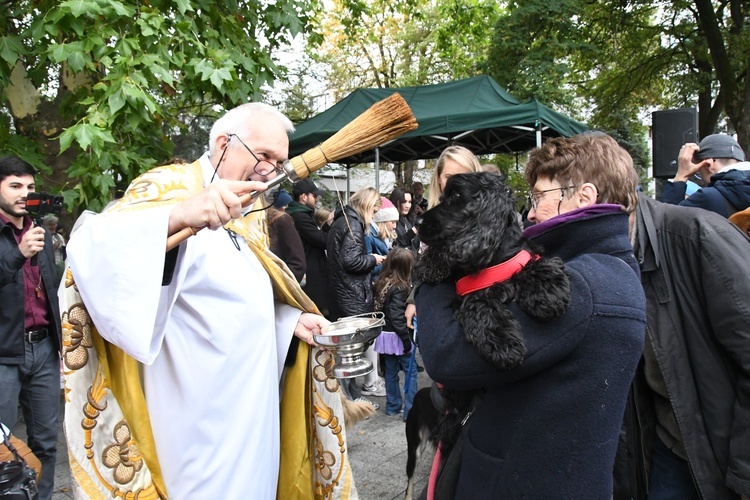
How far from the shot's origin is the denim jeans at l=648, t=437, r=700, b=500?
212 cm

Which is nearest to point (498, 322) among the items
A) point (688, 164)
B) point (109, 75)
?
point (688, 164)

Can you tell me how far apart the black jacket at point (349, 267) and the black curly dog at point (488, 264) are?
12.5ft

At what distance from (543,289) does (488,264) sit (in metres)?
0.14

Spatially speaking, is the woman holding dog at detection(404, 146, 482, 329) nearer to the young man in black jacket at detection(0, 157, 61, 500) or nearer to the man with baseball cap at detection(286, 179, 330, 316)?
the young man in black jacket at detection(0, 157, 61, 500)

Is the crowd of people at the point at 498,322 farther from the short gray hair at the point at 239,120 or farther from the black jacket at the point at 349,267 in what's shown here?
the black jacket at the point at 349,267

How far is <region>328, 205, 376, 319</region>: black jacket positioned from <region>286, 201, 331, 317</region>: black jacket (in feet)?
1.83

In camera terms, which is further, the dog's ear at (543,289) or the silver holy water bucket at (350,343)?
the silver holy water bucket at (350,343)

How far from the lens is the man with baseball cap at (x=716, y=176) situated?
10.1 ft

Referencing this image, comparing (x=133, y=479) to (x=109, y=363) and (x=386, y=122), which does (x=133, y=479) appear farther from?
(x=386, y=122)

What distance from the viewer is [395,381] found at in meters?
5.22

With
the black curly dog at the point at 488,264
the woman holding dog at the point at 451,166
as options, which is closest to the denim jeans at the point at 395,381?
the woman holding dog at the point at 451,166

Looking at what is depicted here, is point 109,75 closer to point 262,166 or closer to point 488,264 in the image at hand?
point 262,166

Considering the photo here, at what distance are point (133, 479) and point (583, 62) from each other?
52.4 ft

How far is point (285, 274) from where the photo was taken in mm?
2059
